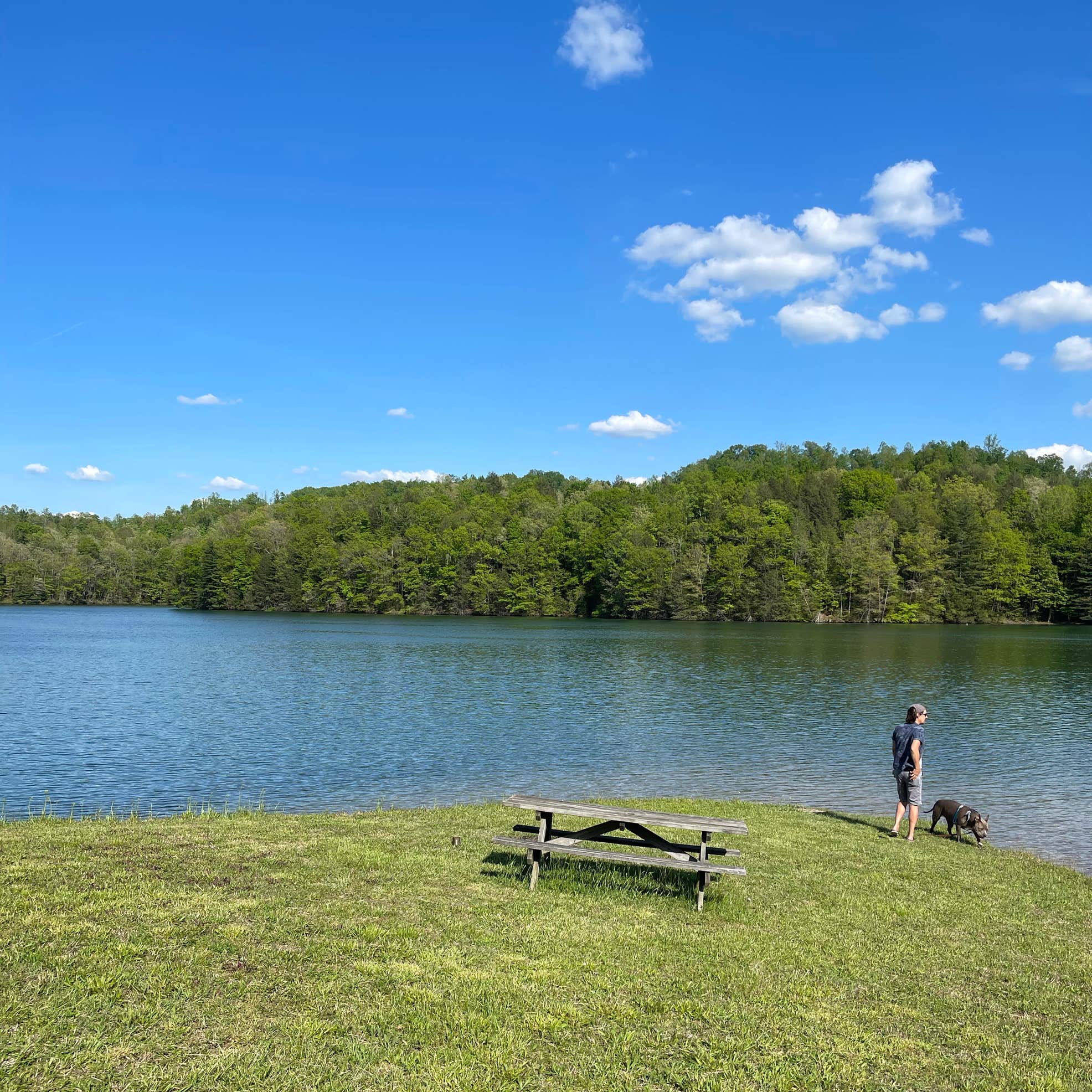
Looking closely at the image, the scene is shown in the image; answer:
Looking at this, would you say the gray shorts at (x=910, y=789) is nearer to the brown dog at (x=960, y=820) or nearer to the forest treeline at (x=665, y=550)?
the brown dog at (x=960, y=820)

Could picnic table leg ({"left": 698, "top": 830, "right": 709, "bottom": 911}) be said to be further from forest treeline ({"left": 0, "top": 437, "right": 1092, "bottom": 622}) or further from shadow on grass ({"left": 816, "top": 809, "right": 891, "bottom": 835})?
Answer: forest treeline ({"left": 0, "top": 437, "right": 1092, "bottom": 622})

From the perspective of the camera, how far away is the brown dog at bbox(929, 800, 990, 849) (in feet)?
48.9

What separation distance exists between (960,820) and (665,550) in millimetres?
101434

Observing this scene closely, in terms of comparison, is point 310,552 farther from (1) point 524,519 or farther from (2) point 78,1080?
(2) point 78,1080

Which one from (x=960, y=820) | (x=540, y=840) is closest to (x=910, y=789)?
(x=960, y=820)

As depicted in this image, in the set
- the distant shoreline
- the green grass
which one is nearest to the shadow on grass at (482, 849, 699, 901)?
the green grass

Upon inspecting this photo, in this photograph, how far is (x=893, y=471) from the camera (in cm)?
14450

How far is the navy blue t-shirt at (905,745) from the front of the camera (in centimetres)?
1423

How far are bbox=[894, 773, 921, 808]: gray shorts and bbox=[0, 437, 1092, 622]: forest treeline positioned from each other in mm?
96538

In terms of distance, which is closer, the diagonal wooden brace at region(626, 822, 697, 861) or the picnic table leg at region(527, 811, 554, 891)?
the picnic table leg at region(527, 811, 554, 891)

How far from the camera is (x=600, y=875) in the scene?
10.7m

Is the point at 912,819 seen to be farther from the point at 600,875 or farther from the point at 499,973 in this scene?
the point at 499,973

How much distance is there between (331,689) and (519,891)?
102 ft

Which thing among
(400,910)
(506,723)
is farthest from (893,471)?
(400,910)
